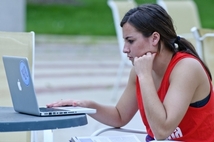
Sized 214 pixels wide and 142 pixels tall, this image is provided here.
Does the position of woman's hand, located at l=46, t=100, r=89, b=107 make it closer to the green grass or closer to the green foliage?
the green grass

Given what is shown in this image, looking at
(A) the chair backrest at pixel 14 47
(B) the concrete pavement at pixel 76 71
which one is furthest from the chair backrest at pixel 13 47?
(B) the concrete pavement at pixel 76 71

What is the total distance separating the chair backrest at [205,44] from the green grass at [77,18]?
1237 cm

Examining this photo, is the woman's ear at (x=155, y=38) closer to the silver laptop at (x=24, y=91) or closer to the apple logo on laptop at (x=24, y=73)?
the silver laptop at (x=24, y=91)

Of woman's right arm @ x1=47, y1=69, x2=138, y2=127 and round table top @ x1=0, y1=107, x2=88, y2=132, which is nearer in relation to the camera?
round table top @ x1=0, y1=107, x2=88, y2=132

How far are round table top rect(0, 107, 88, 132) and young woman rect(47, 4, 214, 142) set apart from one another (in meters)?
0.37

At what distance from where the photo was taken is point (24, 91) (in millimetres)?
2930

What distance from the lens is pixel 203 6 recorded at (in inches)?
990

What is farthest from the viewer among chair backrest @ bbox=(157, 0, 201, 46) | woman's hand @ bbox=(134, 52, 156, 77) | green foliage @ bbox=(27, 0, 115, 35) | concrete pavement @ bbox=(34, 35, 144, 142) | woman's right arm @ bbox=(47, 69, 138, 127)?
green foliage @ bbox=(27, 0, 115, 35)

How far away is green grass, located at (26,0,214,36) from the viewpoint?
58.8 ft

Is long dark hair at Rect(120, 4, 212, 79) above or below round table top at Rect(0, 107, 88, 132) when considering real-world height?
above

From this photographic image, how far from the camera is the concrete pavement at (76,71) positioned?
285 inches

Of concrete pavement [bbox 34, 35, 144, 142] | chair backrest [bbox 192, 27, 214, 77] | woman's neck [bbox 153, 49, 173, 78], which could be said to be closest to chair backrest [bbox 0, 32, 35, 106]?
concrete pavement [bbox 34, 35, 144, 142]

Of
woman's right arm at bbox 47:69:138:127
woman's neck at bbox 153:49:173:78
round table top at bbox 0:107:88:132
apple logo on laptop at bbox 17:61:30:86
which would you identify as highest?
apple logo on laptop at bbox 17:61:30:86

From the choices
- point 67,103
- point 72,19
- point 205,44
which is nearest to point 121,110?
point 67,103
